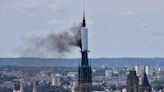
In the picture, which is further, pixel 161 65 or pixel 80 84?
pixel 161 65

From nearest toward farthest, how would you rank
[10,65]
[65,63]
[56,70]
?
[10,65]
[56,70]
[65,63]

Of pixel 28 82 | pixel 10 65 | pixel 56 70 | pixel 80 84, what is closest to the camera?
pixel 80 84

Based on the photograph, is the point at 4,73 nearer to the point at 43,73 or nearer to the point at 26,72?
the point at 43,73

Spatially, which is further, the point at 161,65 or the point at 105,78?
the point at 161,65

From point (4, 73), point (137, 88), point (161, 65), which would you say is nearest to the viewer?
point (137, 88)

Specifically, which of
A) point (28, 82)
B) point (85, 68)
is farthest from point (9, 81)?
point (85, 68)

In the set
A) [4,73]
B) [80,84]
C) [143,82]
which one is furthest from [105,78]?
[80,84]

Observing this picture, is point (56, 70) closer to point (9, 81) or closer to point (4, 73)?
point (4, 73)

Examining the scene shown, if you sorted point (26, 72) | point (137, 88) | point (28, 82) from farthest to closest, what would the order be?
point (26, 72) → point (28, 82) → point (137, 88)
